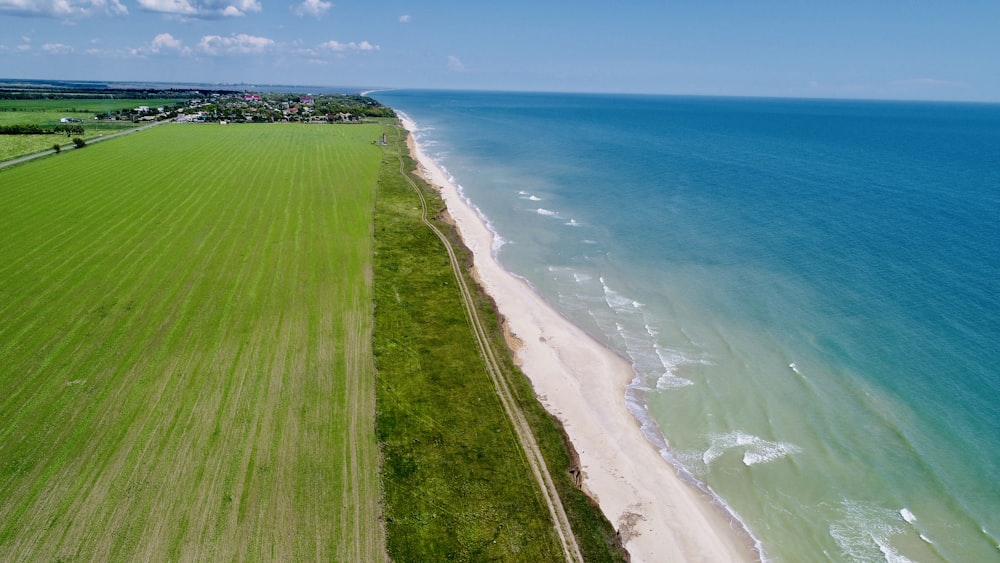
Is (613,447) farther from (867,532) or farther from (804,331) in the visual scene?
(804,331)

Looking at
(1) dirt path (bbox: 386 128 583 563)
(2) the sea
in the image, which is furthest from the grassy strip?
(2) the sea

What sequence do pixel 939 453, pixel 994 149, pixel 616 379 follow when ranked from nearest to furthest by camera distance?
1. pixel 939 453
2. pixel 616 379
3. pixel 994 149

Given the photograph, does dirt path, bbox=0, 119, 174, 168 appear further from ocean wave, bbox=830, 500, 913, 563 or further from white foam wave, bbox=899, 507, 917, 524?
white foam wave, bbox=899, 507, 917, 524

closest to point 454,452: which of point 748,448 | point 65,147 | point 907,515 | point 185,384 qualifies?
point 185,384

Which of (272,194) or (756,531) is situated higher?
(272,194)

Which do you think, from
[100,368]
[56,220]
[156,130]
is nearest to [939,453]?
[100,368]

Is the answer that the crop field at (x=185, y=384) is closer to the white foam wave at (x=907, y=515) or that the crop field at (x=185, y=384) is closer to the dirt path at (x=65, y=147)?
the white foam wave at (x=907, y=515)

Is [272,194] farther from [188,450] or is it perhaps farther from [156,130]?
[156,130]

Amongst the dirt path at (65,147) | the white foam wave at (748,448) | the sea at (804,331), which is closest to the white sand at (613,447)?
the sea at (804,331)
